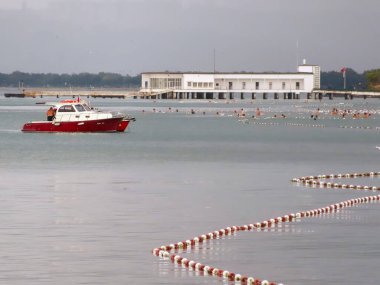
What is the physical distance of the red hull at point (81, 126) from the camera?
10988 cm

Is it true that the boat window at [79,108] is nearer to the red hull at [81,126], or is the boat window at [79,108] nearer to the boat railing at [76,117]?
the boat railing at [76,117]

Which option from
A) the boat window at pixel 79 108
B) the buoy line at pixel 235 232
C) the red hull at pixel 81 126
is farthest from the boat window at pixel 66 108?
the buoy line at pixel 235 232

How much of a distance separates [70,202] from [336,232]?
12.4 metres

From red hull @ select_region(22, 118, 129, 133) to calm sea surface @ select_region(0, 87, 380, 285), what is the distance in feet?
74.9

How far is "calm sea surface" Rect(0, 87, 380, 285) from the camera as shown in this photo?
2980 centimetres

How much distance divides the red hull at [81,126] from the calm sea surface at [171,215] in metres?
22.8

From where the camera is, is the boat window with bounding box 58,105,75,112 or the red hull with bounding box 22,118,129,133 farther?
the red hull with bounding box 22,118,129,133

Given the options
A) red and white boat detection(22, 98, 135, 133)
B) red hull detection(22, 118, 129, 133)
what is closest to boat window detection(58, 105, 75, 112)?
red and white boat detection(22, 98, 135, 133)

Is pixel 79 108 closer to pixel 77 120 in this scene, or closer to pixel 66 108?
pixel 66 108

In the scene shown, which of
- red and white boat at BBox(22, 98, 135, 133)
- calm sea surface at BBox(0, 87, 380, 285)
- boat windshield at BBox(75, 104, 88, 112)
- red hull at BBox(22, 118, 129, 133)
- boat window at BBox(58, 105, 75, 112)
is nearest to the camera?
calm sea surface at BBox(0, 87, 380, 285)

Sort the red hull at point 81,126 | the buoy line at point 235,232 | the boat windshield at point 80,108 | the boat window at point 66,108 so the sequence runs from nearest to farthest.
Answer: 1. the buoy line at point 235,232
2. the boat window at point 66,108
3. the boat windshield at point 80,108
4. the red hull at point 81,126

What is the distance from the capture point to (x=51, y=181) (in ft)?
185

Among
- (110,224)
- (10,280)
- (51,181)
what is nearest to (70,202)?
(110,224)

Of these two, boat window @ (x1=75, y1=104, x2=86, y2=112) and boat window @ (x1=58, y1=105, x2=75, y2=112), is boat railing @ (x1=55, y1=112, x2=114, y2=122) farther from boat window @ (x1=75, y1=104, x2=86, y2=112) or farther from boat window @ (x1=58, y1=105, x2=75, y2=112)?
boat window @ (x1=58, y1=105, x2=75, y2=112)
